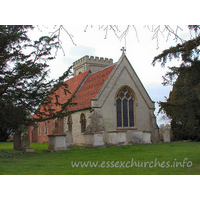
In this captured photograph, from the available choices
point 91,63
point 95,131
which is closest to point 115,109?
point 95,131

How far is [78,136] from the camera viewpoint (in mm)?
23625

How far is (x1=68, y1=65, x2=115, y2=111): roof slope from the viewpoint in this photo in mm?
22962

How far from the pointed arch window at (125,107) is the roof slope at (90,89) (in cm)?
218

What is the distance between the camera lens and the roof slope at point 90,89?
2296 centimetres

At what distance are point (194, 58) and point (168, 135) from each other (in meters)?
15.7

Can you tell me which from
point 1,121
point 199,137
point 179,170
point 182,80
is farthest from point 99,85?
point 179,170

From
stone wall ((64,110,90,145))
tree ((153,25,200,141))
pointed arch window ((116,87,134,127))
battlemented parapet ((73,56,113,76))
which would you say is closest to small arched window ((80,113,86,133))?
stone wall ((64,110,90,145))

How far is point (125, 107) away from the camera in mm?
22828

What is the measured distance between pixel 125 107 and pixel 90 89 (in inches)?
168

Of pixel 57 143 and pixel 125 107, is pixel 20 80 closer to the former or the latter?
pixel 57 143

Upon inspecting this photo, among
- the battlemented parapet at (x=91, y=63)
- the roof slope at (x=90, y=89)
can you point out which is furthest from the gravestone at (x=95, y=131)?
the battlemented parapet at (x=91, y=63)

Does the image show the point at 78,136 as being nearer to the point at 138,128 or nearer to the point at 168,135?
the point at 138,128

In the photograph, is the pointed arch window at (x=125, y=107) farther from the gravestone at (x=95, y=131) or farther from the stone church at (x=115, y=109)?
the gravestone at (x=95, y=131)

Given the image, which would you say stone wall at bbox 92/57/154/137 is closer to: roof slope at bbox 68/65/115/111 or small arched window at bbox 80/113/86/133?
roof slope at bbox 68/65/115/111
